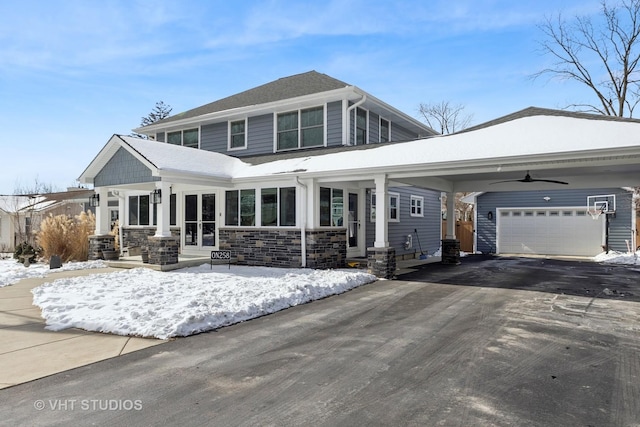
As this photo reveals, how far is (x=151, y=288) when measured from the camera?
8352 mm

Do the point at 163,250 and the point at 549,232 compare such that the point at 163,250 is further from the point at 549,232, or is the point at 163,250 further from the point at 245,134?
the point at 549,232

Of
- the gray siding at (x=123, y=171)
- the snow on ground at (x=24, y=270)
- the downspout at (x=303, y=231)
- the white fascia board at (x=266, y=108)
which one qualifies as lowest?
the snow on ground at (x=24, y=270)

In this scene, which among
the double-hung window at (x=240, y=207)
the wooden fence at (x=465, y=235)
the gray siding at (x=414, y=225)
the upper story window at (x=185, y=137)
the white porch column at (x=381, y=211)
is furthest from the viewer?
the wooden fence at (x=465, y=235)

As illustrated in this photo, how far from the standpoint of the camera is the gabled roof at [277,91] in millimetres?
14885

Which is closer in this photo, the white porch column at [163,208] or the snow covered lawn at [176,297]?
the snow covered lawn at [176,297]

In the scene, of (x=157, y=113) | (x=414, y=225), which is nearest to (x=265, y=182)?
(x=414, y=225)

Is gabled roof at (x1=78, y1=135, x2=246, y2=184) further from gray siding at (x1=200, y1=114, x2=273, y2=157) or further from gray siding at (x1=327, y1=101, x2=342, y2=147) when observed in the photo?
gray siding at (x1=327, y1=101, x2=342, y2=147)

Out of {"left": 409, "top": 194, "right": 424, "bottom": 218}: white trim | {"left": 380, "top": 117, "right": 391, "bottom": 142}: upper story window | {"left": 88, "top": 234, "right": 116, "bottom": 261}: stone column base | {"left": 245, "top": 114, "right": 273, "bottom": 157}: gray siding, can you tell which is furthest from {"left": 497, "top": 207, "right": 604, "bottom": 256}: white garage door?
{"left": 88, "top": 234, "right": 116, "bottom": 261}: stone column base

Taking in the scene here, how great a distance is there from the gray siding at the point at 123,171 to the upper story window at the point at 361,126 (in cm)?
701

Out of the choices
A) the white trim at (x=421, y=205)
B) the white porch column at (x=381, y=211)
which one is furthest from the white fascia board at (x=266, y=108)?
the white trim at (x=421, y=205)

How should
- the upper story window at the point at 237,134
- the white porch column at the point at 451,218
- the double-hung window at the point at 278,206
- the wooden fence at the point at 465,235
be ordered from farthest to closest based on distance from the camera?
the wooden fence at the point at 465,235 → the upper story window at the point at 237,134 → the white porch column at the point at 451,218 → the double-hung window at the point at 278,206

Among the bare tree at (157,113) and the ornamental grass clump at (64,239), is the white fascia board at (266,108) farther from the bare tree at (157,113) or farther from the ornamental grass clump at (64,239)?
the bare tree at (157,113)

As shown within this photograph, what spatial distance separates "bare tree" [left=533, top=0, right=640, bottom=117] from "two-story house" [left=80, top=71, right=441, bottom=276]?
14428mm

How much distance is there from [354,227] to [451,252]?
372cm
